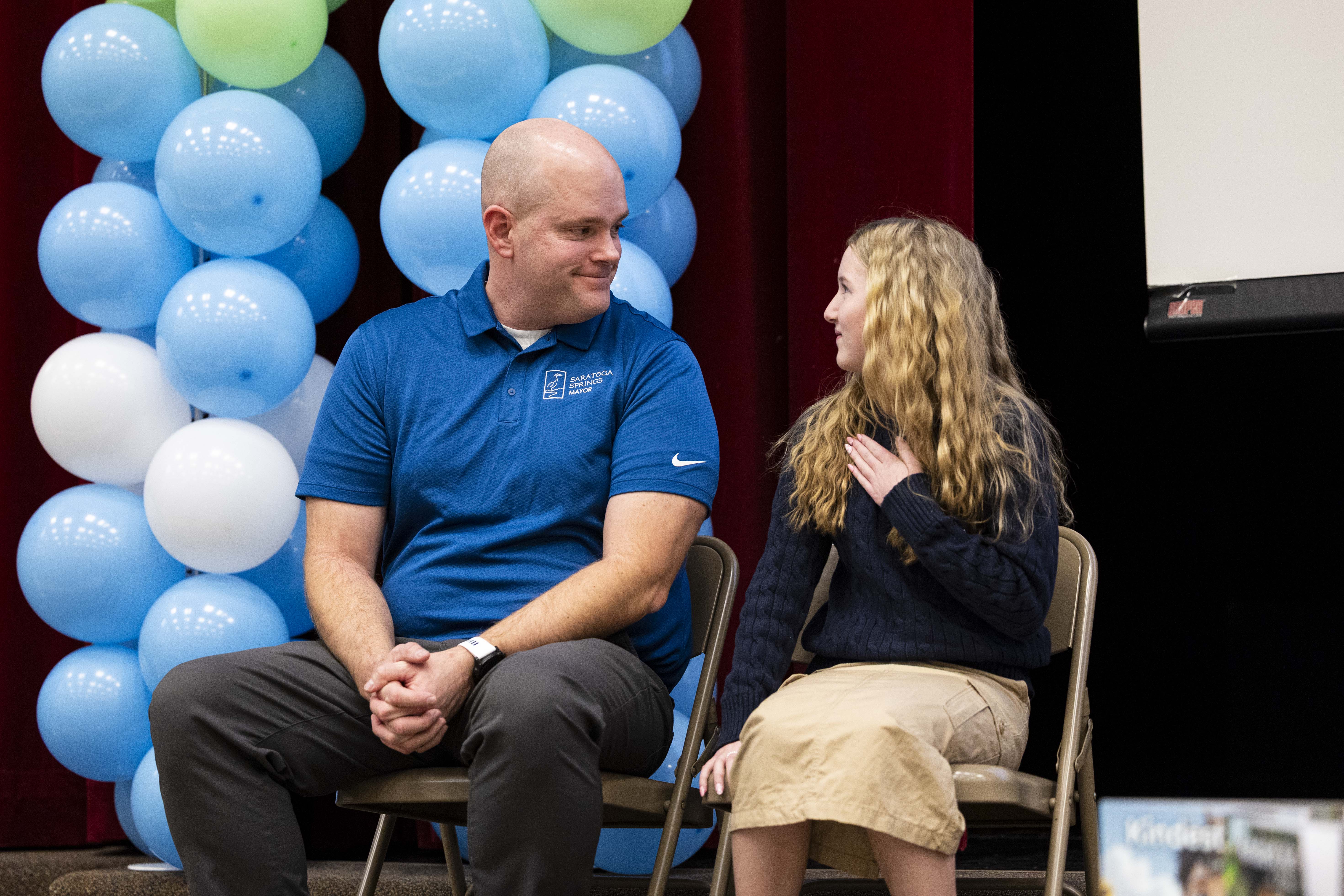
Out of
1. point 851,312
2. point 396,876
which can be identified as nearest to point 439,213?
point 851,312

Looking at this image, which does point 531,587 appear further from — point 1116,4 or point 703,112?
point 1116,4

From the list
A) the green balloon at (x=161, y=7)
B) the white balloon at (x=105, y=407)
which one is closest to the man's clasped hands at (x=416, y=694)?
the white balloon at (x=105, y=407)

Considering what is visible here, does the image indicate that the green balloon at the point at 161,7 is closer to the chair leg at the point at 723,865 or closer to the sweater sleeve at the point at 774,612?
the sweater sleeve at the point at 774,612

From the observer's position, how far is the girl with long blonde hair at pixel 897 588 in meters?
1.43

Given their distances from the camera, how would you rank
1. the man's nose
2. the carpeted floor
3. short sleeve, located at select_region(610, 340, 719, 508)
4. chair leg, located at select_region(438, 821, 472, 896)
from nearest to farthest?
short sleeve, located at select_region(610, 340, 719, 508), the man's nose, chair leg, located at select_region(438, 821, 472, 896), the carpeted floor

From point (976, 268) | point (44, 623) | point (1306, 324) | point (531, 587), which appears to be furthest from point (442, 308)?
point (1306, 324)

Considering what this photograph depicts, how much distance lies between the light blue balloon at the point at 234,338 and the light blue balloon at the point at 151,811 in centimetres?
69

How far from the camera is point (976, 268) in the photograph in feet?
6.15

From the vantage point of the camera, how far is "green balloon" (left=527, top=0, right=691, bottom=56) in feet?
7.38

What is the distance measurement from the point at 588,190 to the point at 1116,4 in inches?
76.3

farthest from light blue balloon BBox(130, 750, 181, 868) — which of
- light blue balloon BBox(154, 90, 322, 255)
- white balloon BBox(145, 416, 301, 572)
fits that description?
light blue balloon BBox(154, 90, 322, 255)

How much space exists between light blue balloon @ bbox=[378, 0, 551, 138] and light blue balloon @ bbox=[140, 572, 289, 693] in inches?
38.1

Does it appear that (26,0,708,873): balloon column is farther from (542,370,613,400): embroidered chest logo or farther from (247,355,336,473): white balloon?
(542,370,613,400): embroidered chest logo

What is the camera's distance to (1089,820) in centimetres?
175
